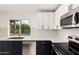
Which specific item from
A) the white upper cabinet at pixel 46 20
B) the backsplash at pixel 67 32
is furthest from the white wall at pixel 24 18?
the backsplash at pixel 67 32

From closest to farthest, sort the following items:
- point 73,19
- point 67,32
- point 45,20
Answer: point 73,19 < point 67,32 < point 45,20

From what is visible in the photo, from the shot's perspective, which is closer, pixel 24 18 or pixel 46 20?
pixel 46 20

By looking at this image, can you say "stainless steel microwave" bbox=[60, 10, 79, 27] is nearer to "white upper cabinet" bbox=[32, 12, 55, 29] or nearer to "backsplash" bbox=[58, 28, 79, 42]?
"backsplash" bbox=[58, 28, 79, 42]

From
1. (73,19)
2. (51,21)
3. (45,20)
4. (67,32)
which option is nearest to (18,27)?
(45,20)

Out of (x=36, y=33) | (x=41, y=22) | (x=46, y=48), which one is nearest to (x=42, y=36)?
(x=36, y=33)

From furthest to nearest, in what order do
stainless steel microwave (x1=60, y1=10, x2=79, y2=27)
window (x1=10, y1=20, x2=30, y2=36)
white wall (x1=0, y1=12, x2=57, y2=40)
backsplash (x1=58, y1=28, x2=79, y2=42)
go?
1. window (x1=10, y1=20, x2=30, y2=36)
2. white wall (x1=0, y1=12, x2=57, y2=40)
3. backsplash (x1=58, y1=28, x2=79, y2=42)
4. stainless steel microwave (x1=60, y1=10, x2=79, y2=27)

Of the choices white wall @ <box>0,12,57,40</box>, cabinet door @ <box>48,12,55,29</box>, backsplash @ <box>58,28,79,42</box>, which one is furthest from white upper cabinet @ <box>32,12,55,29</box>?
backsplash @ <box>58,28,79,42</box>

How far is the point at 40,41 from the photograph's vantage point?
3.78 m

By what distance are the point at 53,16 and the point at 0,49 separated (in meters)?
1.88

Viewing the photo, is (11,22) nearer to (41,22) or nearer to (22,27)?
(22,27)

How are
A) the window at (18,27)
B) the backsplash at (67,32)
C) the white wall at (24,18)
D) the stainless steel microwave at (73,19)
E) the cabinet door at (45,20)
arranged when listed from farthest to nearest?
the window at (18,27)
the white wall at (24,18)
the cabinet door at (45,20)
the backsplash at (67,32)
the stainless steel microwave at (73,19)

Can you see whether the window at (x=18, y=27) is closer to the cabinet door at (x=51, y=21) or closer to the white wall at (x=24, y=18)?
the white wall at (x=24, y=18)

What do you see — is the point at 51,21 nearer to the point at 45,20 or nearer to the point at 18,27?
the point at 45,20

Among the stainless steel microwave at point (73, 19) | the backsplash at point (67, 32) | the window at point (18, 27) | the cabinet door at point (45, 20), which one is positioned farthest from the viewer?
the window at point (18, 27)
